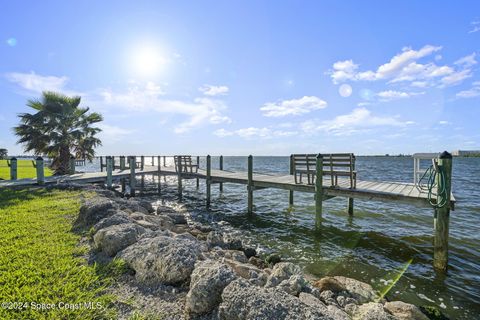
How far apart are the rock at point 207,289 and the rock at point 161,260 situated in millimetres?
419

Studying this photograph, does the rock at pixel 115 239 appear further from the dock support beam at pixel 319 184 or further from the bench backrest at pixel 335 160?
the bench backrest at pixel 335 160

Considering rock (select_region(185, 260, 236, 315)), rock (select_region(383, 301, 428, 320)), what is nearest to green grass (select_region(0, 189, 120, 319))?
rock (select_region(185, 260, 236, 315))

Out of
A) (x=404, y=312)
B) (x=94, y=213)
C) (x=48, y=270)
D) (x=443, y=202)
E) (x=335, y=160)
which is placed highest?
(x=335, y=160)

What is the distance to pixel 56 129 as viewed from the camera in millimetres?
16797

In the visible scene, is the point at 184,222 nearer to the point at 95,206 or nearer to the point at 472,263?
the point at 95,206

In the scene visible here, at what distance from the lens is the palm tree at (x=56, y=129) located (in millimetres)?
16047

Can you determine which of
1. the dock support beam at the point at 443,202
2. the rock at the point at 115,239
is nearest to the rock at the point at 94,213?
the rock at the point at 115,239

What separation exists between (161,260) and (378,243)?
760 cm

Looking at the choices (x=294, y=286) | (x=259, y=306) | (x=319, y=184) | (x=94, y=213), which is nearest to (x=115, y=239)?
(x=94, y=213)

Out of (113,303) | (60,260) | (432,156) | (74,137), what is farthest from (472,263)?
(74,137)

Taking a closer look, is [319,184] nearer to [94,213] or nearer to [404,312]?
[404,312]

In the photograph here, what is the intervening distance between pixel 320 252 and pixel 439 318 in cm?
344

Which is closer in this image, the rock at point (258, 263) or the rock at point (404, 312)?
the rock at point (404, 312)

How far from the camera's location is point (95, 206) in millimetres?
6020
